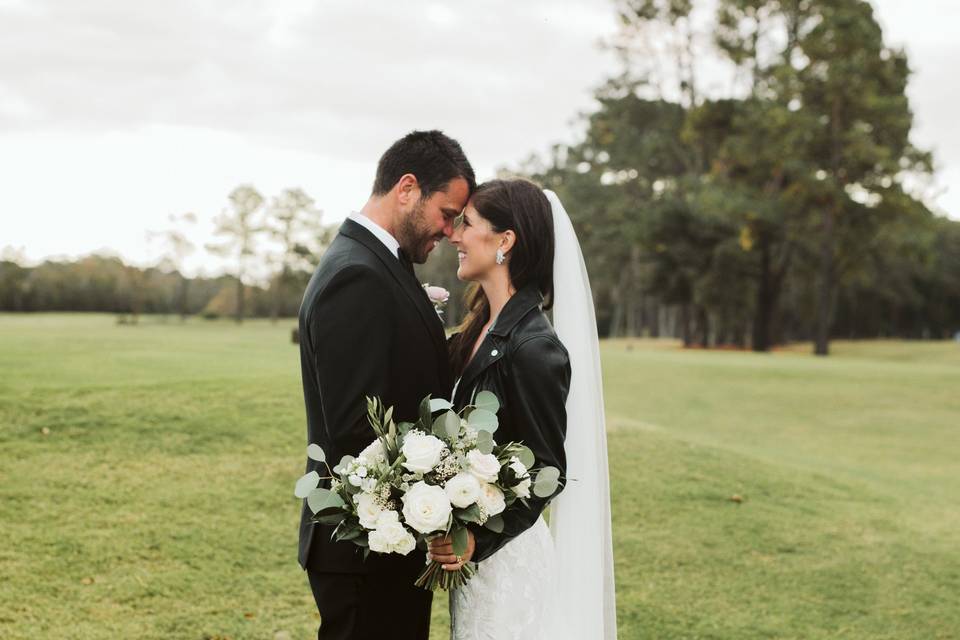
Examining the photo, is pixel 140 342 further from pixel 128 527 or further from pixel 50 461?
pixel 128 527

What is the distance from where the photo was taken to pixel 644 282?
48.1 meters

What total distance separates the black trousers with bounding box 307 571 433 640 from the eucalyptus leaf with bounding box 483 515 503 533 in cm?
52

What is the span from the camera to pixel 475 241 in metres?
3.67

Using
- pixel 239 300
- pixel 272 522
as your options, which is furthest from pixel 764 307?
pixel 272 522

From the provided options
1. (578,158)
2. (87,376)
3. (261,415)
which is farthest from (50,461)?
(578,158)

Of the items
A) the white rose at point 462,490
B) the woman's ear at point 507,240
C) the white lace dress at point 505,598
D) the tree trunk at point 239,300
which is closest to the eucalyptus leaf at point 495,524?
the white rose at point 462,490

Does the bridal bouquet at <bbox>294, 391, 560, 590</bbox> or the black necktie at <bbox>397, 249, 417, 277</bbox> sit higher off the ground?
the black necktie at <bbox>397, 249, 417, 277</bbox>

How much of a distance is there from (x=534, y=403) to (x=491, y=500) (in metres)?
0.52

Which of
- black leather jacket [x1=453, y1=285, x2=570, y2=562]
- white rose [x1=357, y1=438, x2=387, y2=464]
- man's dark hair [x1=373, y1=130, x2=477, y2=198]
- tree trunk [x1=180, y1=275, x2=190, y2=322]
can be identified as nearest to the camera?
white rose [x1=357, y1=438, x2=387, y2=464]

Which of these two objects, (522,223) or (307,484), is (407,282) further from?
(307,484)

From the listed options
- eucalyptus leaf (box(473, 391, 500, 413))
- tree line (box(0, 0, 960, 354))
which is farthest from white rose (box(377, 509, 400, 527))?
tree line (box(0, 0, 960, 354))

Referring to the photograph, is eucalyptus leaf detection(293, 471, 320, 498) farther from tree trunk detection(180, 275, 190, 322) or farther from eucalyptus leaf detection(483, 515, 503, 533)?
tree trunk detection(180, 275, 190, 322)

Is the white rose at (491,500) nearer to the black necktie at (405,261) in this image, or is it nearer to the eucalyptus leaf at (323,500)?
the eucalyptus leaf at (323,500)

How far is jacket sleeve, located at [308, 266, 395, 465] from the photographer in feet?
9.95
